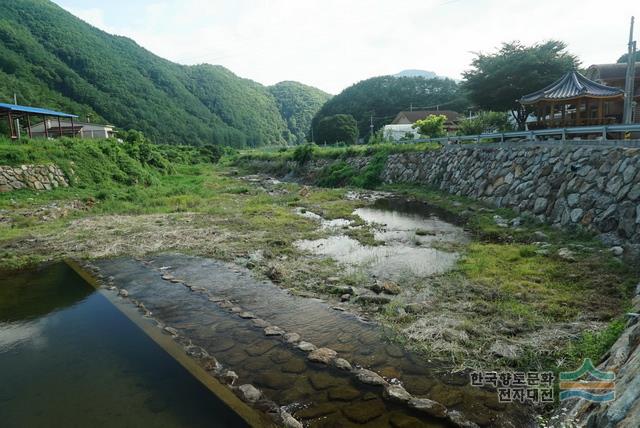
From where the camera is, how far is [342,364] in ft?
20.9

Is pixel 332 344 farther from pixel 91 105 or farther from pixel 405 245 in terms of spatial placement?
pixel 91 105

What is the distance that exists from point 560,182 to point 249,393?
14208mm

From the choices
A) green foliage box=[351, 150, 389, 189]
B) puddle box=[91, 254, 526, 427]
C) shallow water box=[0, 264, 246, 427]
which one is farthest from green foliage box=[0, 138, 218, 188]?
shallow water box=[0, 264, 246, 427]

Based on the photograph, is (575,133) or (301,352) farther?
(575,133)

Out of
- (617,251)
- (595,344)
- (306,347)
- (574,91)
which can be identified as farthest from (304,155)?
(595,344)

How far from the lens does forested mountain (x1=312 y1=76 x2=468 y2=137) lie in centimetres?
8294

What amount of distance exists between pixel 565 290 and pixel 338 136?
63.1 m

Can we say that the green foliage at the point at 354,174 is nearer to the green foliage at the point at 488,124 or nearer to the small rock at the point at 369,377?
the green foliage at the point at 488,124

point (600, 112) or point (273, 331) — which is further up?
point (600, 112)

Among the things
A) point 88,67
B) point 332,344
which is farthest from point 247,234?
point 88,67

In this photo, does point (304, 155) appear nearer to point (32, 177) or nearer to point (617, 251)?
point (32, 177)

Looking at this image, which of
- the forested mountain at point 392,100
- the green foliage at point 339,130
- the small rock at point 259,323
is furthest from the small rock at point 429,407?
the forested mountain at point 392,100

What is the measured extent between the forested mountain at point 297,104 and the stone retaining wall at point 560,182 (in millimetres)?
128401

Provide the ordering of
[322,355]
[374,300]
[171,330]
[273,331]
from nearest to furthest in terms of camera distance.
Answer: [322,355], [273,331], [171,330], [374,300]
